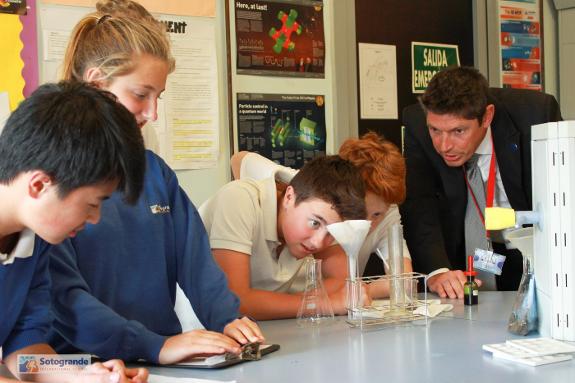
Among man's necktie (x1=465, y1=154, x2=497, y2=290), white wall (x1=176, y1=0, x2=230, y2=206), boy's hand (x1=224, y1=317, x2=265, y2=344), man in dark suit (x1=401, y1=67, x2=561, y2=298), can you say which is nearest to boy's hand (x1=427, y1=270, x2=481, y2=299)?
man in dark suit (x1=401, y1=67, x2=561, y2=298)

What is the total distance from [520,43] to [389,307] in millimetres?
2442

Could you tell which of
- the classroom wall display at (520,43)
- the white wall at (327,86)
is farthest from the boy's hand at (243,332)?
the classroom wall display at (520,43)

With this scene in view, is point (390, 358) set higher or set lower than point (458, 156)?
lower

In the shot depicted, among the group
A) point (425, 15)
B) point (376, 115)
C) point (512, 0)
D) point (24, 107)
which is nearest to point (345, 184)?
point (24, 107)

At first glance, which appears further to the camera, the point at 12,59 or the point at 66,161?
the point at 12,59

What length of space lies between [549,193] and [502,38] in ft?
8.13

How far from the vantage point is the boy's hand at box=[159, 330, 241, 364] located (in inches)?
56.5

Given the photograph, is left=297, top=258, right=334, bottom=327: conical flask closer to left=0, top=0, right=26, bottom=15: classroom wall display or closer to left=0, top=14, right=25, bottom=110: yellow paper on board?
left=0, top=14, right=25, bottom=110: yellow paper on board

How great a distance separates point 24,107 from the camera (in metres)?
1.21

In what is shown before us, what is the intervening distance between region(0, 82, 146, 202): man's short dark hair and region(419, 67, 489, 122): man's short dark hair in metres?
1.57

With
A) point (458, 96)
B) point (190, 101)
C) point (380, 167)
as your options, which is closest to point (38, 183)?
point (380, 167)

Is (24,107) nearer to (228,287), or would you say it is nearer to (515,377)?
(228,287)

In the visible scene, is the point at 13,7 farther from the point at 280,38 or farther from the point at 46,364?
the point at 46,364

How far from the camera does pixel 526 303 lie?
165 centimetres
